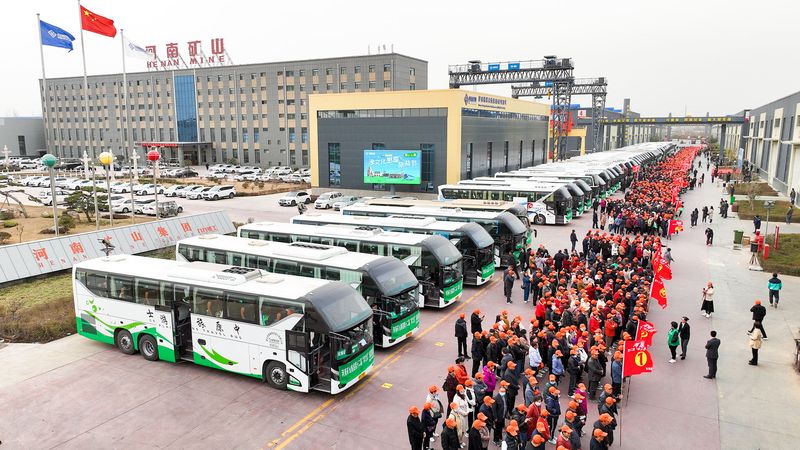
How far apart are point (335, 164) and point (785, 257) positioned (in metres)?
36.5

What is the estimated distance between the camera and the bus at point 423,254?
18953mm

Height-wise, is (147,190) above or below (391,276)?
below

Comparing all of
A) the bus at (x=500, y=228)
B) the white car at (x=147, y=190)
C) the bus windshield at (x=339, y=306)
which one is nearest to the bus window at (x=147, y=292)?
the bus windshield at (x=339, y=306)

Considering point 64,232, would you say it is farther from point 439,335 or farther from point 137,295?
point 439,335

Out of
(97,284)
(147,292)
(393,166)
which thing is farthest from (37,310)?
(393,166)

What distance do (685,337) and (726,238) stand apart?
67.5 ft

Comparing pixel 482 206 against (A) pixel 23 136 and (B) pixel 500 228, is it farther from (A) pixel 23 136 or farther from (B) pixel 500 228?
(A) pixel 23 136

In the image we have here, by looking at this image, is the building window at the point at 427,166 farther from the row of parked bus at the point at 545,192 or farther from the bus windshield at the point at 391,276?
the bus windshield at the point at 391,276

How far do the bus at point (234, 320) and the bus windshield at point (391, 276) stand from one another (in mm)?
1810

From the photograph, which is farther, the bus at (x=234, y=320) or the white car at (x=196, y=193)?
the white car at (x=196, y=193)

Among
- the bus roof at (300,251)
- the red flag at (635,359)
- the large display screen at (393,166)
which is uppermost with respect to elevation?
the large display screen at (393,166)

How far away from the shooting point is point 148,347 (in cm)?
1499

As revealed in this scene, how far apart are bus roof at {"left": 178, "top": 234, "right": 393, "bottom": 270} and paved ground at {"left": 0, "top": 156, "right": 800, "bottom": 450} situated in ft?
9.28

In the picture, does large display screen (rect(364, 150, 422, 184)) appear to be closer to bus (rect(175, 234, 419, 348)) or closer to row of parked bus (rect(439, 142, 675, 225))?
row of parked bus (rect(439, 142, 675, 225))
